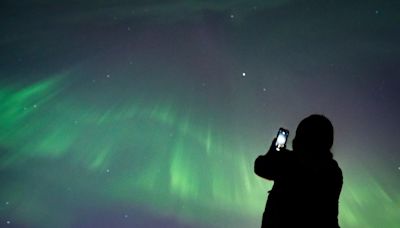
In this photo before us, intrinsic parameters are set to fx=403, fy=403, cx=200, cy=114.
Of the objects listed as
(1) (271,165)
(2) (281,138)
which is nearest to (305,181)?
(1) (271,165)

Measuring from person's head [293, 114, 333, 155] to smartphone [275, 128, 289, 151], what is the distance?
25cm

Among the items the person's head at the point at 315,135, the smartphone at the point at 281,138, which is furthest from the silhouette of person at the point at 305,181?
the smartphone at the point at 281,138

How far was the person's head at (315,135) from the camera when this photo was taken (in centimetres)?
322

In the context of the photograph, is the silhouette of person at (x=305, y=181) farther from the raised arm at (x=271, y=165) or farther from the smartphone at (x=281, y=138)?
the smartphone at (x=281, y=138)

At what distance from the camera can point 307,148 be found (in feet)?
10.7

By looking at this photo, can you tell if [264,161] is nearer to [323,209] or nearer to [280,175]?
[280,175]

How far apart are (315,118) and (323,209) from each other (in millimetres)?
716

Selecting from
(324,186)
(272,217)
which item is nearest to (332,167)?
(324,186)

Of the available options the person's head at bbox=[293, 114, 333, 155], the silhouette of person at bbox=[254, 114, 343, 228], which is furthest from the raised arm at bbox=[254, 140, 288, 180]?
the person's head at bbox=[293, 114, 333, 155]

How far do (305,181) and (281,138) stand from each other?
645 mm

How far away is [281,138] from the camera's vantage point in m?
3.72

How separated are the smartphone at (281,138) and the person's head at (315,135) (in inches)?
9.7

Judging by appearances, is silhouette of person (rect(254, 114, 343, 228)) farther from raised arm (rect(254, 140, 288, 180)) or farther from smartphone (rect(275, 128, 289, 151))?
smartphone (rect(275, 128, 289, 151))

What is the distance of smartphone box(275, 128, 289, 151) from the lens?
358cm
